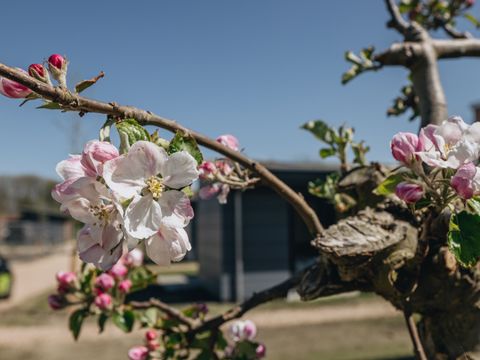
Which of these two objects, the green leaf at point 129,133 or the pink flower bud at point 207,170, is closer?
the green leaf at point 129,133

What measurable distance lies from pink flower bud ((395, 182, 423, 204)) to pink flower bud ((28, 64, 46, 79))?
65cm

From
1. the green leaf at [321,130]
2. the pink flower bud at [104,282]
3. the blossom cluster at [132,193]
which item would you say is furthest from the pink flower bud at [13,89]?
the pink flower bud at [104,282]

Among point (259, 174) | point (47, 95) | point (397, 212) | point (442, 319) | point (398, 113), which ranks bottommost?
point (442, 319)

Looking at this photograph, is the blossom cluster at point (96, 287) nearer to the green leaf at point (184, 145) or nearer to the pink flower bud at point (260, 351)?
the pink flower bud at point (260, 351)

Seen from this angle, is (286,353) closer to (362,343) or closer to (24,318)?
(362,343)

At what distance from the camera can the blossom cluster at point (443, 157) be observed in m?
0.73

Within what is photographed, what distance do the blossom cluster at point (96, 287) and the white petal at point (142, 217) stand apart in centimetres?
121

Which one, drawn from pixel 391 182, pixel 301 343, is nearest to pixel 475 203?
Answer: pixel 391 182

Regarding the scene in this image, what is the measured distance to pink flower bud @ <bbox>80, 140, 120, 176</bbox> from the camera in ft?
2.09

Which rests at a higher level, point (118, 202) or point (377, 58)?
point (377, 58)

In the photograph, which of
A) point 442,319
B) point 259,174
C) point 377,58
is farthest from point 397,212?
point 377,58

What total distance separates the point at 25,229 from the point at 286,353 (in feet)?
106

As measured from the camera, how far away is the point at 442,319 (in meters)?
1.21

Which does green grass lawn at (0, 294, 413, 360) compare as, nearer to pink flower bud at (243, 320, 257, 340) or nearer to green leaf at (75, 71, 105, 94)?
pink flower bud at (243, 320, 257, 340)
